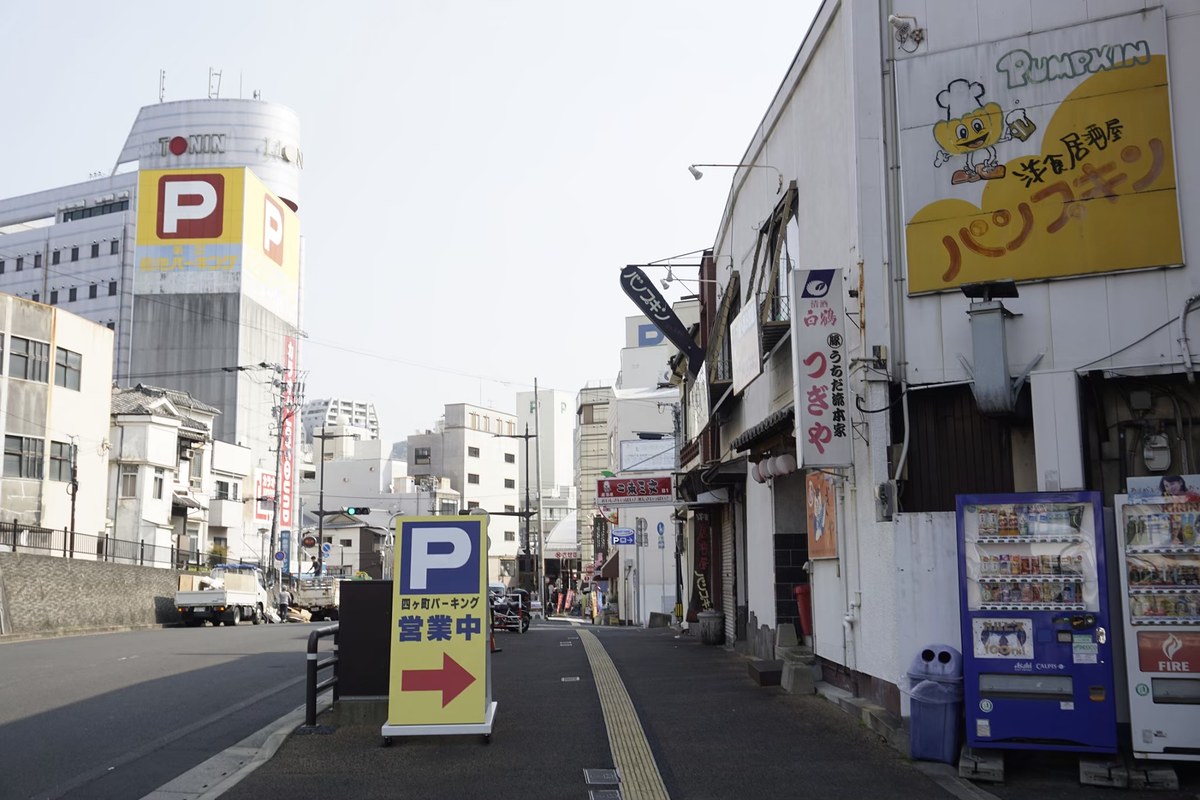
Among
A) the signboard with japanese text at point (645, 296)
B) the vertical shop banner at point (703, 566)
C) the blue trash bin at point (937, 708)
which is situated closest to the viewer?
the blue trash bin at point (937, 708)

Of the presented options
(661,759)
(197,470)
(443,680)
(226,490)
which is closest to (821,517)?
(661,759)

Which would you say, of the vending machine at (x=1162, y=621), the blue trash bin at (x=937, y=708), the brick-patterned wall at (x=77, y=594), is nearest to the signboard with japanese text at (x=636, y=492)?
the brick-patterned wall at (x=77, y=594)

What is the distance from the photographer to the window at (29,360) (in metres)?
38.6

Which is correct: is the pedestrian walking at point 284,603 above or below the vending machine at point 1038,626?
below

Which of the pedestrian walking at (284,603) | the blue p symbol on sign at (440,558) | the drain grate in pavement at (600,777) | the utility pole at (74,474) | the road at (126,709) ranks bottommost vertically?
the pedestrian walking at (284,603)

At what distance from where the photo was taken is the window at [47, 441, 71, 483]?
1609 inches

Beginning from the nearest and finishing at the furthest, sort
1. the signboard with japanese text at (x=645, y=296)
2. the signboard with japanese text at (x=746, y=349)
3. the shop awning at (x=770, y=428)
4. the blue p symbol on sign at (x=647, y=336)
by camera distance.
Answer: the shop awning at (x=770, y=428) < the signboard with japanese text at (x=746, y=349) < the signboard with japanese text at (x=645, y=296) < the blue p symbol on sign at (x=647, y=336)

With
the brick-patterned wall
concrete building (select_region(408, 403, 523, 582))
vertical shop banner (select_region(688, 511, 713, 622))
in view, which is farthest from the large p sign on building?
vertical shop banner (select_region(688, 511, 713, 622))

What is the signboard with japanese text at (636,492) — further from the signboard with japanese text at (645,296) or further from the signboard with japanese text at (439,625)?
the signboard with japanese text at (439,625)

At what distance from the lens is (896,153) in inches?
445

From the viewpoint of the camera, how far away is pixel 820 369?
37.9 ft

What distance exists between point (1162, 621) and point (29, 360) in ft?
132

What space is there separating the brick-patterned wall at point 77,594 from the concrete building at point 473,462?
198 feet

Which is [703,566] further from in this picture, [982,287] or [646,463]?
[646,463]
